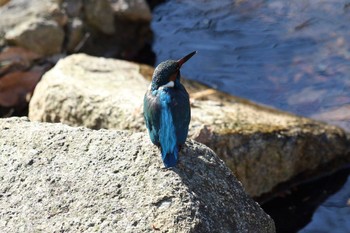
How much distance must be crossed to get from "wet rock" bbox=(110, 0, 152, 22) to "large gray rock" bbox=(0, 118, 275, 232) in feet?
13.9

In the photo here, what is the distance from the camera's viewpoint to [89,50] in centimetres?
752

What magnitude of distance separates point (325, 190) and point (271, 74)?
2.02 metres

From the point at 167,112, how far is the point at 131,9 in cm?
438

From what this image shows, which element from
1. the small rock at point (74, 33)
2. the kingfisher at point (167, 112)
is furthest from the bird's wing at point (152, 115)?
the small rock at point (74, 33)

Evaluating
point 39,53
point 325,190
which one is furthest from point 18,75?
point 325,190

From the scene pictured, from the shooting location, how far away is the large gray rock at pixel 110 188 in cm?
310

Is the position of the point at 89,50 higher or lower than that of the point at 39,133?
lower

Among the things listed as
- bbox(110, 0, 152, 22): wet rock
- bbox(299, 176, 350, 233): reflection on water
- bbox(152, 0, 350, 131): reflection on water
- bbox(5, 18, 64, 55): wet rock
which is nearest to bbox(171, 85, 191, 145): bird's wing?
bbox(299, 176, 350, 233): reflection on water

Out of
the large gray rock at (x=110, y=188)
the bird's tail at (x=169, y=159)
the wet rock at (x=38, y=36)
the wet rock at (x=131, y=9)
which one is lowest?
the wet rock at (x=131, y=9)

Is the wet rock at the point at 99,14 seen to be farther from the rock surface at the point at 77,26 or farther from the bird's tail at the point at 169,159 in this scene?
the bird's tail at the point at 169,159

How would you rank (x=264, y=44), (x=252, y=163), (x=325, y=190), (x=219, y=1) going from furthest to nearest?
(x=219, y=1) < (x=264, y=44) < (x=325, y=190) < (x=252, y=163)

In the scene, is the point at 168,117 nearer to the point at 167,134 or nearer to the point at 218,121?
the point at 167,134

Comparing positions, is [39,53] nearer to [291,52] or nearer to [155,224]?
[291,52]

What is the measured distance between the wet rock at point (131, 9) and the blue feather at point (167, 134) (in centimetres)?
424
